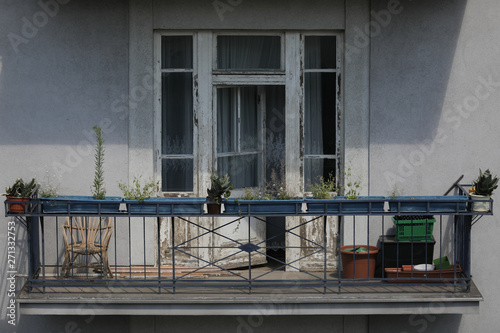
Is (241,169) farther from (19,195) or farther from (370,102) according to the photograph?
(19,195)

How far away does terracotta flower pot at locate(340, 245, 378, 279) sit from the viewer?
30.0ft

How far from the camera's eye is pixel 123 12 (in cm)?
970

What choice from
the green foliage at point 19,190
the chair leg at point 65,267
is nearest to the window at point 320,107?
the chair leg at point 65,267

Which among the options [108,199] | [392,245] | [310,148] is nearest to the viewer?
[108,199]

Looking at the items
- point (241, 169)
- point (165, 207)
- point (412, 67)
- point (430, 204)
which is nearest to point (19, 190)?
point (165, 207)

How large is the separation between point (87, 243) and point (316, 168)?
9.30 feet

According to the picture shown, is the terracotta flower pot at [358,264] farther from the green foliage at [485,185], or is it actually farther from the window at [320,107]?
the green foliage at [485,185]

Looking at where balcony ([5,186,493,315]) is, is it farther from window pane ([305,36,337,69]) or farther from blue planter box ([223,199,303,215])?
window pane ([305,36,337,69])

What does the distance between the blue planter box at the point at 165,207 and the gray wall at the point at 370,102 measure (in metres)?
1.23

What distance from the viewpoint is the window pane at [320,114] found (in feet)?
32.6

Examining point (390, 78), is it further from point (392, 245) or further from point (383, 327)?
point (383, 327)

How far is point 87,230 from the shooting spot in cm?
951

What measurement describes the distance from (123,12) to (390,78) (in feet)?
10.5

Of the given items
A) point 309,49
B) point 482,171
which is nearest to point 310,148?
point 309,49
